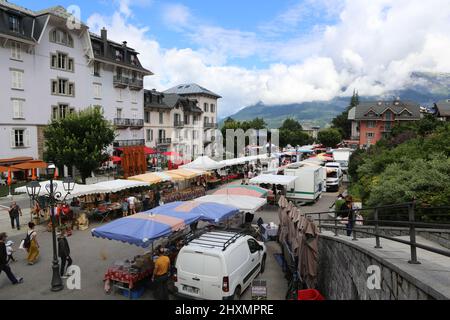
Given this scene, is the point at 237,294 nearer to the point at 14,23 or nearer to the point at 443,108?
the point at 14,23

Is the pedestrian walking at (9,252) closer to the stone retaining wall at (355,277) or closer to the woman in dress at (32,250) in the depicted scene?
the woman in dress at (32,250)

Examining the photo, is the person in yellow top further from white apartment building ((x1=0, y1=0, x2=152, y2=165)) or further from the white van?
white apartment building ((x1=0, y1=0, x2=152, y2=165))

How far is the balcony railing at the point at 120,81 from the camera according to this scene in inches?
1719

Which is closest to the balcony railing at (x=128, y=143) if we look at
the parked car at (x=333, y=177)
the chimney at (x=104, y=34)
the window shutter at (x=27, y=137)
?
the window shutter at (x=27, y=137)

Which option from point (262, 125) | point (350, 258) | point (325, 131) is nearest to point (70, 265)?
point (350, 258)

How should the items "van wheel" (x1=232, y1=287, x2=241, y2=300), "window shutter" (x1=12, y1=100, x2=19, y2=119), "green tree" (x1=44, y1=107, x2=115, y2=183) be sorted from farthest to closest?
"window shutter" (x1=12, y1=100, x2=19, y2=119)
"green tree" (x1=44, y1=107, x2=115, y2=183)
"van wheel" (x1=232, y1=287, x2=241, y2=300)

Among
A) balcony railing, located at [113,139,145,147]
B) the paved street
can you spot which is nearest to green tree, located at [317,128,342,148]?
balcony railing, located at [113,139,145,147]

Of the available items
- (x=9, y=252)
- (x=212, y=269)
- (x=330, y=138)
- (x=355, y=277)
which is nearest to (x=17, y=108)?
(x=9, y=252)

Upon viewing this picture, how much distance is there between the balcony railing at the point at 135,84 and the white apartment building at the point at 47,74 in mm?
551

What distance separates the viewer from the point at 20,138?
32.7 meters

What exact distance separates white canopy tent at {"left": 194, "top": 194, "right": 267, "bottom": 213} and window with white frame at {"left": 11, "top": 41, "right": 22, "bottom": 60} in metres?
26.5

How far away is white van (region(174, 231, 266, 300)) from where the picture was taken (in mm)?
8562

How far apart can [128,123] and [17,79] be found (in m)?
15.7
